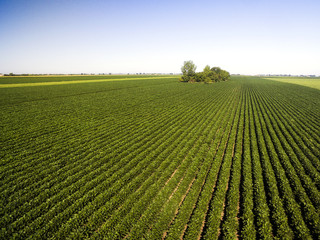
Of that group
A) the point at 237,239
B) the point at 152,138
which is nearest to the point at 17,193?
the point at 152,138

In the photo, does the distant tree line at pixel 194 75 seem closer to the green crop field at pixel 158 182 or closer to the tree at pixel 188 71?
the tree at pixel 188 71

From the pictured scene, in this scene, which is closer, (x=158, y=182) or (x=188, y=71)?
(x=158, y=182)

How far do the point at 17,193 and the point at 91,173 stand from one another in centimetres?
353

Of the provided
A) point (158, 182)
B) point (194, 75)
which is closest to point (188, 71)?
point (194, 75)

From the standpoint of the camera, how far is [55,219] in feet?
20.9

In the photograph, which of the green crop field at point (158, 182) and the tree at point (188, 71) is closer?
the green crop field at point (158, 182)

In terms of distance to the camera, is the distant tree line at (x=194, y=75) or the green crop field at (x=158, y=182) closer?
the green crop field at (x=158, y=182)

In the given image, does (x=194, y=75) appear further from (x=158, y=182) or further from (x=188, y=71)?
(x=158, y=182)

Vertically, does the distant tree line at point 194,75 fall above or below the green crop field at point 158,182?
above

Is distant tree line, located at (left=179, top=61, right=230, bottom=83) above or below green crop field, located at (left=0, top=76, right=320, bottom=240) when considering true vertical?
above

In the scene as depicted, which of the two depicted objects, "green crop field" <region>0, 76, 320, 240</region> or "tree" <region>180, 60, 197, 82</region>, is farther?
"tree" <region>180, 60, 197, 82</region>

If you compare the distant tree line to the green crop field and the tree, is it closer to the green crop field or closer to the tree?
the tree

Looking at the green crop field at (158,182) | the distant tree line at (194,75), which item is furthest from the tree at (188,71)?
the green crop field at (158,182)

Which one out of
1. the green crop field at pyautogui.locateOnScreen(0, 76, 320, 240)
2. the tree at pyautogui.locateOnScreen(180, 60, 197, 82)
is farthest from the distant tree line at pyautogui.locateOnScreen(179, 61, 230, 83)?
the green crop field at pyautogui.locateOnScreen(0, 76, 320, 240)
